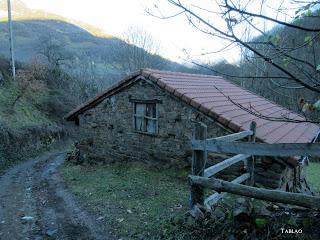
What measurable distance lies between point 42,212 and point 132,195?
216cm

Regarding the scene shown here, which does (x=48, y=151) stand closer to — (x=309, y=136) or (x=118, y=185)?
(x=118, y=185)

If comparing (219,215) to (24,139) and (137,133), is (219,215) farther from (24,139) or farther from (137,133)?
(24,139)

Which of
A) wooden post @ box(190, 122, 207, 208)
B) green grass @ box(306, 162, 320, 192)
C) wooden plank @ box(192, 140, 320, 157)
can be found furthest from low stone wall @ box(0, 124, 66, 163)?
green grass @ box(306, 162, 320, 192)

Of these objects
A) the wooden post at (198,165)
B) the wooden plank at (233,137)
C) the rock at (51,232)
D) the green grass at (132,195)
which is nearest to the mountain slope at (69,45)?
the green grass at (132,195)

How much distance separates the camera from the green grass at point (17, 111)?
17109 mm

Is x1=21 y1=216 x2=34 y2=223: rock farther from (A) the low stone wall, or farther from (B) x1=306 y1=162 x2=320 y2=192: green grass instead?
(B) x1=306 y1=162 x2=320 y2=192: green grass

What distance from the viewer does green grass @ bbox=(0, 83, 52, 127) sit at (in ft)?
56.1

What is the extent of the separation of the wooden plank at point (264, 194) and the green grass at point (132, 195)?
1.29 metres

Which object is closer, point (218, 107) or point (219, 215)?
point (219, 215)

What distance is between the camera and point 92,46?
51.5 meters

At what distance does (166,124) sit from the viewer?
35.6ft

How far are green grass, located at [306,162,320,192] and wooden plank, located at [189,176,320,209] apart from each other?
9.36m

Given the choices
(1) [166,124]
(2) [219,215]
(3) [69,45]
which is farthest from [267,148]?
(3) [69,45]

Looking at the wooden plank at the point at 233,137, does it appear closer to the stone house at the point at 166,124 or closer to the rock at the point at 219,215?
the stone house at the point at 166,124
